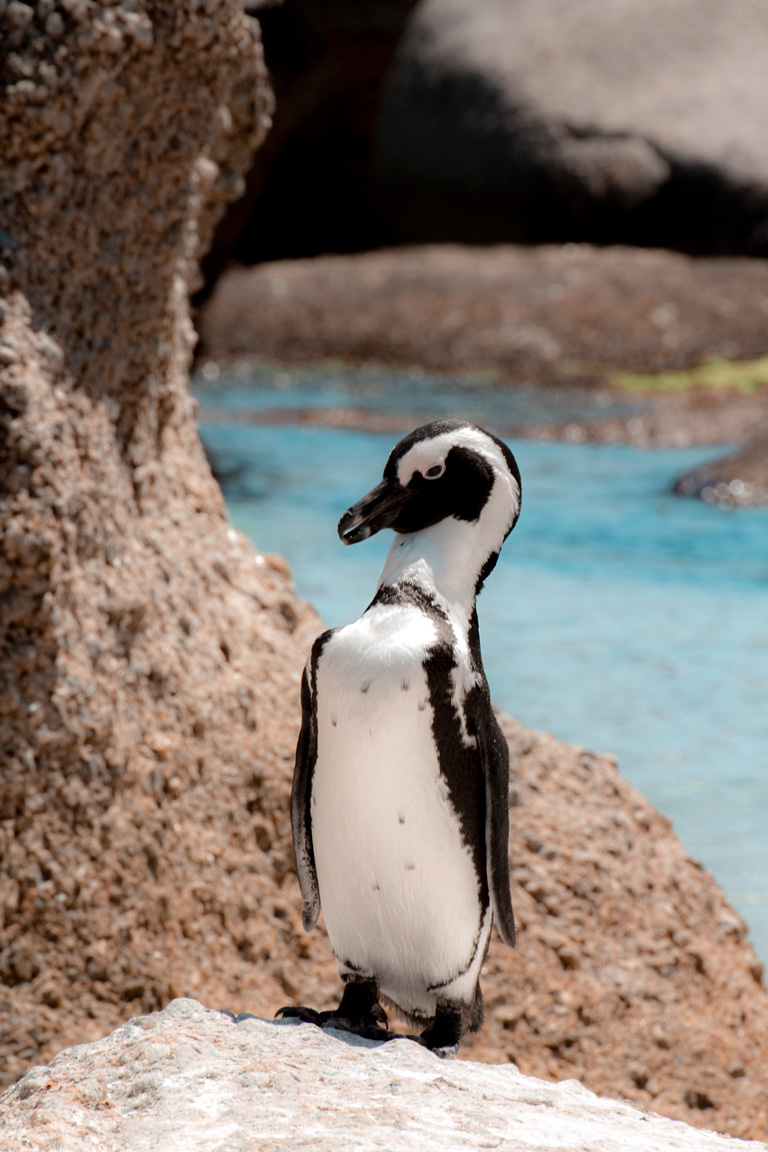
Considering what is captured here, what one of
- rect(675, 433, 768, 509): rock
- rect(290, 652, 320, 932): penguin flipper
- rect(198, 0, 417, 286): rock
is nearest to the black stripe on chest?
rect(290, 652, 320, 932): penguin flipper

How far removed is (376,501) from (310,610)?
5.37 feet

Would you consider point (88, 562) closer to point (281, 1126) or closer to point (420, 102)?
point (281, 1126)

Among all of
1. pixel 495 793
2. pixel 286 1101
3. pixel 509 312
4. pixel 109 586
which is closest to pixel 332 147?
pixel 509 312

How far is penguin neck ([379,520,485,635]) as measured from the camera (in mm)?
2057

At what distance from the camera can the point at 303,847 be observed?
2242 mm

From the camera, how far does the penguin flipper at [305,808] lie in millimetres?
2156

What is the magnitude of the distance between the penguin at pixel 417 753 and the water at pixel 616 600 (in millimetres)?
2036

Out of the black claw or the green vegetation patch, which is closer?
the black claw

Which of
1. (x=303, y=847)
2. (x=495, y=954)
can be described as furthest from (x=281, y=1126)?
(x=495, y=954)

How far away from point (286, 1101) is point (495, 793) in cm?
55

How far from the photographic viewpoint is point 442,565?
206 centimetres

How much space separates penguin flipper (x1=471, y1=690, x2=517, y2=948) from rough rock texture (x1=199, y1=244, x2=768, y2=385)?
459 inches

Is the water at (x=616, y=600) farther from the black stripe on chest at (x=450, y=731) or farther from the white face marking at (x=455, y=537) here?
A: the white face marking at (x=455, y=537)

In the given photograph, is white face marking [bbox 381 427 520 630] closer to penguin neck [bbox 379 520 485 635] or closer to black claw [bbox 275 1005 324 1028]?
penguin neck [bbox 379 520 485 635]
